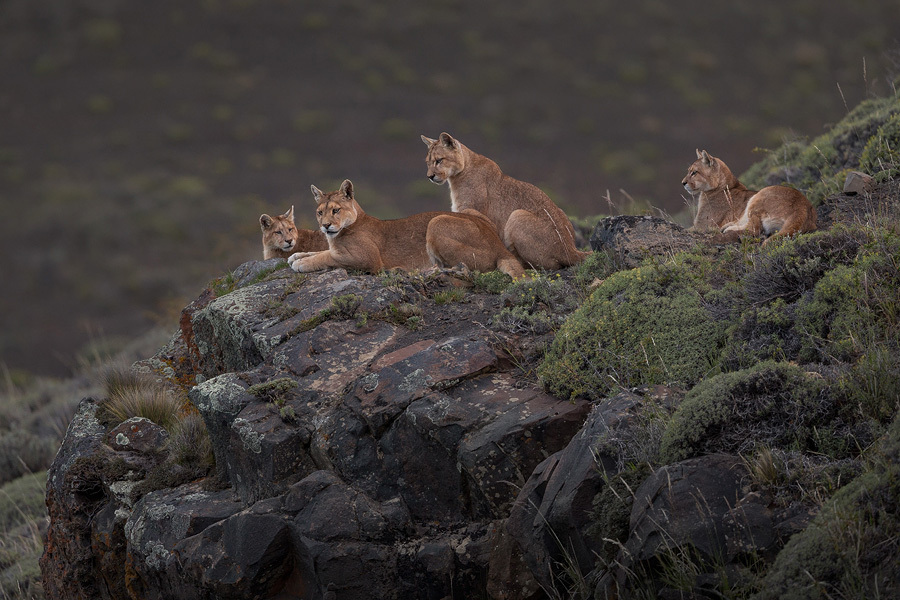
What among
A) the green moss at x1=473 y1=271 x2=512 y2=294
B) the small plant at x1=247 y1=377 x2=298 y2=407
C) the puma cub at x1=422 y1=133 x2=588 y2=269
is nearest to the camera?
the small plant at x1=247 y1=377 x2=298 y2=407

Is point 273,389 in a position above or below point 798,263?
below

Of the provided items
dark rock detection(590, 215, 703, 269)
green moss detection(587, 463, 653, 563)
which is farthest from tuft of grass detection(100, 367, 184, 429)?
dark rock detection(590, 215, 703, 269)

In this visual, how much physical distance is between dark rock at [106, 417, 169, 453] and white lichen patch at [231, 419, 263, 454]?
162 cm

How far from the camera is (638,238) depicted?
9.45 metres

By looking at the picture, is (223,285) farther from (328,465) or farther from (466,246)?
(328,465)

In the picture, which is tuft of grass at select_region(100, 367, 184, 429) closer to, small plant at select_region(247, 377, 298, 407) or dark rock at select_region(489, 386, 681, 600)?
small plant at select_region(247, 377, 298, 407)

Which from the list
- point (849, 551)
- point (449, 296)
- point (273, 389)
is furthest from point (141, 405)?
point (849, 551)

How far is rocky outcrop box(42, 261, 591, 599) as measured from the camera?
6215 millimetres

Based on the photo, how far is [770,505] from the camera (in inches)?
186

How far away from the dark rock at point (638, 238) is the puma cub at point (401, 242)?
3.65ft

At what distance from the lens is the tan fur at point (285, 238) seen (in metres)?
11.8

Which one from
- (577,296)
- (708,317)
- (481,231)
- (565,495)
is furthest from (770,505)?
(481,231)

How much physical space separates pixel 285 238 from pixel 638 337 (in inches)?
248

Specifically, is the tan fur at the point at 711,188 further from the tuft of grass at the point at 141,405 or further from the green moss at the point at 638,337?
the tuft of grass at the point at 141,405
